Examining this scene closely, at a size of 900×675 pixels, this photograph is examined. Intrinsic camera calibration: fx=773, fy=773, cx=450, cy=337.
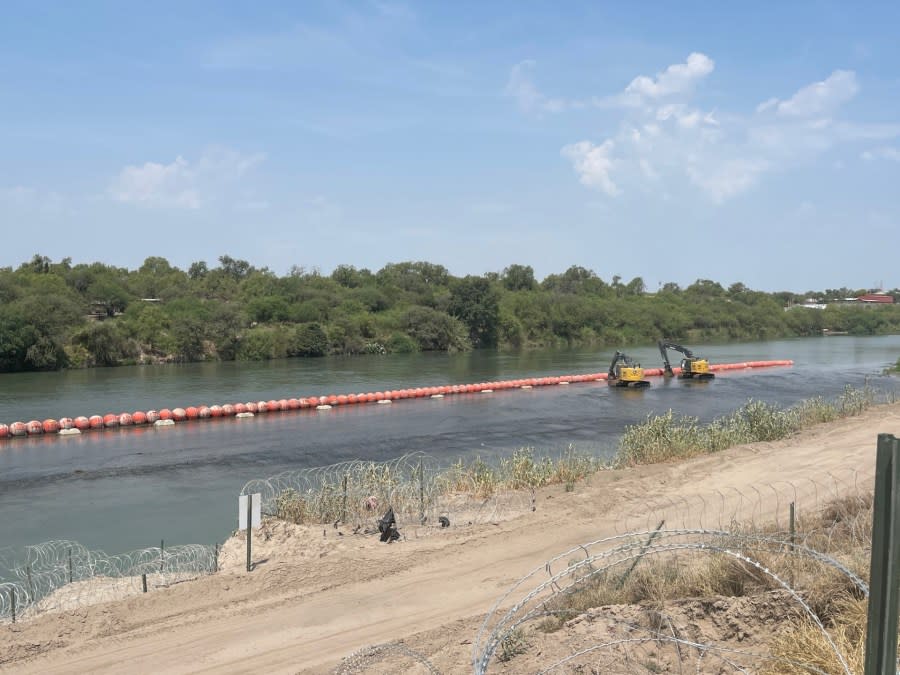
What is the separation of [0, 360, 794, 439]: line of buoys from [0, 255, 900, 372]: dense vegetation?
83.9ft

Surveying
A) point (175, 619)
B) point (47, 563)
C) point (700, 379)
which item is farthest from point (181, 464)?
point (700, 379)

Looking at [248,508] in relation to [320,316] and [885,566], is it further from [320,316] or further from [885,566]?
[320,316]

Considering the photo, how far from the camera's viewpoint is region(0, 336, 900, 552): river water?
19.2 meters

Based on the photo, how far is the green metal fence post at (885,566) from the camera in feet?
12.0

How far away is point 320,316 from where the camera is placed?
264 feet

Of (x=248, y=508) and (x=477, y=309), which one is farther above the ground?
(x=477, y=309)

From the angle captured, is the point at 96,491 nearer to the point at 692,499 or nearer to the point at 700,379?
the point at 692,499

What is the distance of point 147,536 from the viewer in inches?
656

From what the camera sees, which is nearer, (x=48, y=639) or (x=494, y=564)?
(x=48, y=639)

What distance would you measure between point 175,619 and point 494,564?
4379mm

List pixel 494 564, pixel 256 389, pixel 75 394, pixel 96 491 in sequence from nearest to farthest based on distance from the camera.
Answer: pixel 494 564
pixel 96 491
pixel 75 394
pixel 256 389

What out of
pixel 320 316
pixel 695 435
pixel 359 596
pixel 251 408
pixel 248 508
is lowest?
pixel 359 596

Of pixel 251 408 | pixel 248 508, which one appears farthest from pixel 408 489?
pixel 251 408

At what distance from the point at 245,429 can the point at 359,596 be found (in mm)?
23716
